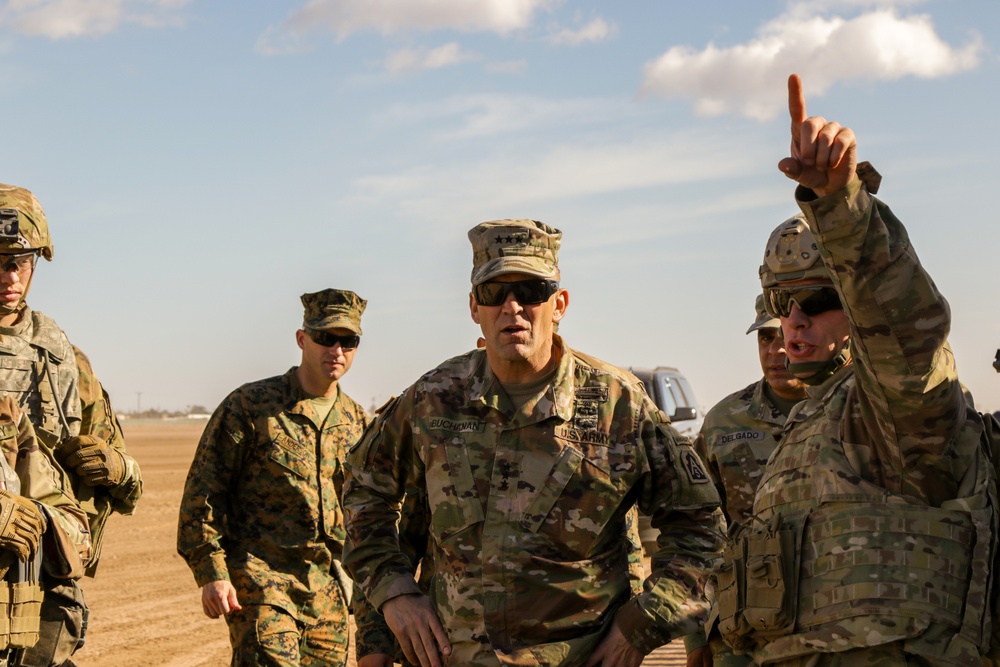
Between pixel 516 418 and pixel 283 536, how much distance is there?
3315mm

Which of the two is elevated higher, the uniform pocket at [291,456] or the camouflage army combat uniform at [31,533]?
the uniform pocket at [291,456]

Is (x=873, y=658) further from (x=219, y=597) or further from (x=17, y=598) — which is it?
(x=219, y=597)

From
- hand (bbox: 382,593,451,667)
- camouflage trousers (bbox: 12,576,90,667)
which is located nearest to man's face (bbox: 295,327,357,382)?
camouflage trousers (bbox: 12,576,90,667)

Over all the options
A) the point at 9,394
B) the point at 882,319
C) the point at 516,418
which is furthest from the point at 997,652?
the point at 9,394

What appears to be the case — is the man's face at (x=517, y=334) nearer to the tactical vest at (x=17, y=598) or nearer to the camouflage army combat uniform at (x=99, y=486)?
the tactical vest at (x=17, y=598)

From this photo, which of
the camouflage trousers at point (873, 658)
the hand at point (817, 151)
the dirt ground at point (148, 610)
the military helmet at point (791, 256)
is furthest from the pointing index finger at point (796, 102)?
the dirt ground at point (148, 610)

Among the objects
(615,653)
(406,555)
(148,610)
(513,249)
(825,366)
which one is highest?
(513,249)

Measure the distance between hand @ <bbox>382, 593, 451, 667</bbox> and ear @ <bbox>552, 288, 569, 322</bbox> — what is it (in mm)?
1211

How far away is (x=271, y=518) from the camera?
792 centimetres

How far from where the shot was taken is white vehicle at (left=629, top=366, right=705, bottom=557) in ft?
56.1

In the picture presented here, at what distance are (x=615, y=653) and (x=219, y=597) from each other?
331 cm

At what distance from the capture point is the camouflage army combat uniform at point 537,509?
15.6 ft

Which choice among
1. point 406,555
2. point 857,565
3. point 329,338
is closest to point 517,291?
point 406,555

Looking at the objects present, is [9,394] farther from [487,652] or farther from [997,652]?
[997,652]
